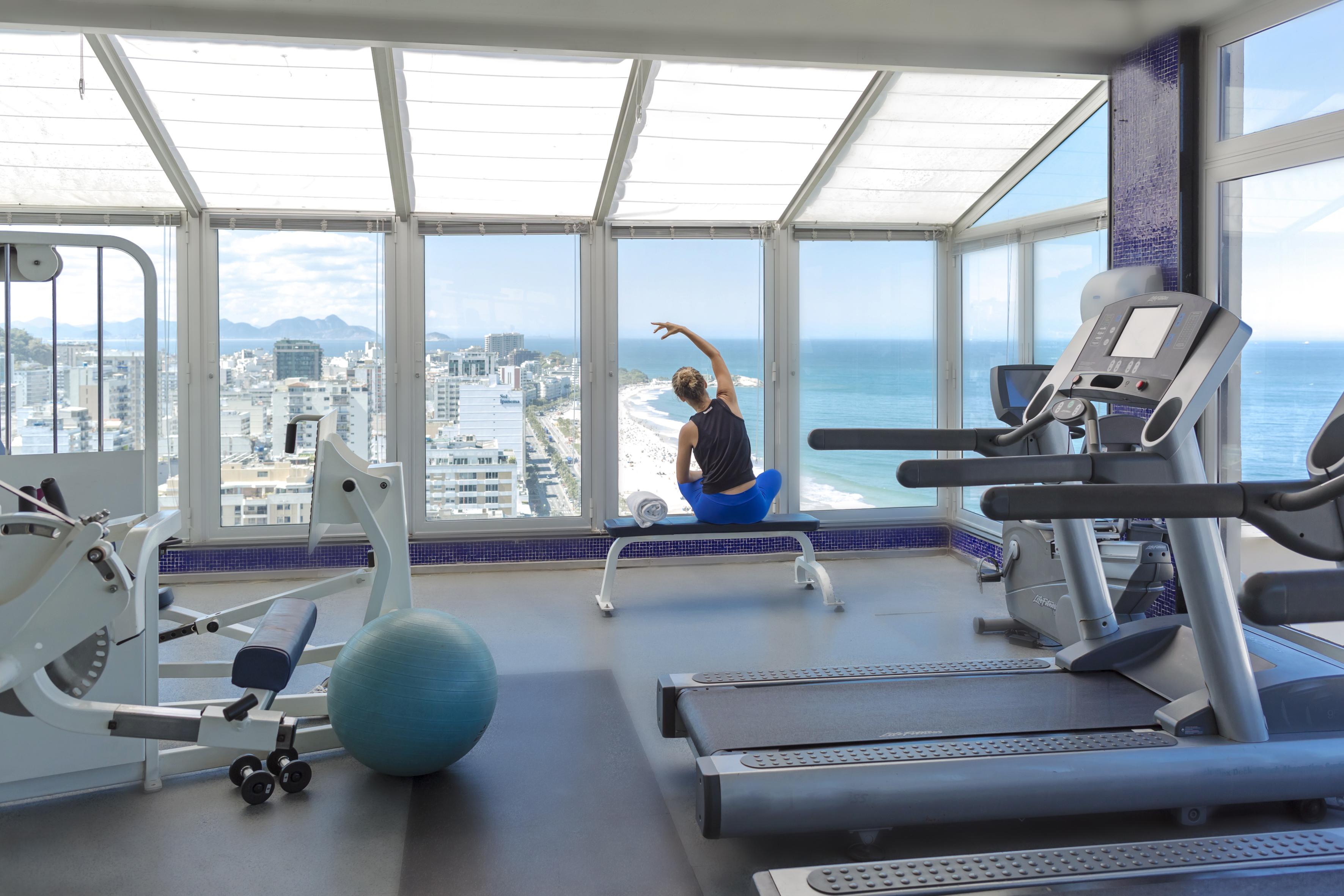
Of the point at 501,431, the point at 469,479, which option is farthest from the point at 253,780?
the point at 501,431

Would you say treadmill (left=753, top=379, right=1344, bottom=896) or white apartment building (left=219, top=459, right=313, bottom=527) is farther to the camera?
white apartment building (left=219, top=459, right=313, bottom=527)

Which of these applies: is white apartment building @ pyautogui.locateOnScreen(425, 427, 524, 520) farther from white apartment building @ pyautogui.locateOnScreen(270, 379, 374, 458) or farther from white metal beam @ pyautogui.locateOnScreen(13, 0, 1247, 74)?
white metal beam @ pyautogui.locateOnScreen(13, 0, 1247, 74)

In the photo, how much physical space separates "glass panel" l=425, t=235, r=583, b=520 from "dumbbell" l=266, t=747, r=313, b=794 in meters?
3.35

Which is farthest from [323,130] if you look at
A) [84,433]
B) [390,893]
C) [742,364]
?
[390,893]

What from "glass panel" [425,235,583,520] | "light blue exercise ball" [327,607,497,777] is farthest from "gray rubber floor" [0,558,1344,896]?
"glass panel" [425,235,583,520]

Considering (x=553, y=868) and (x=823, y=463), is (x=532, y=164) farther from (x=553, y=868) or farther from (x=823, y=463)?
(x=553, y=868)

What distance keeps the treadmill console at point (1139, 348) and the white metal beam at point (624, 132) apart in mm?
2598

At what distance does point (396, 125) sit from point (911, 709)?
154 inches

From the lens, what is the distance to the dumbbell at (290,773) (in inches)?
111

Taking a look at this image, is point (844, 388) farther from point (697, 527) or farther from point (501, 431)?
point (501, 431)

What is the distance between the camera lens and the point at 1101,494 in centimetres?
172

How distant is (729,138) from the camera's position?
5.39 meters

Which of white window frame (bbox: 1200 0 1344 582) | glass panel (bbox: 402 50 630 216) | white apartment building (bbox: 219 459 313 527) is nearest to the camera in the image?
white window frame (bbox: 1200 0 1344 582)

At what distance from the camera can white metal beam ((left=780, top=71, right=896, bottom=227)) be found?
4.98 meters
